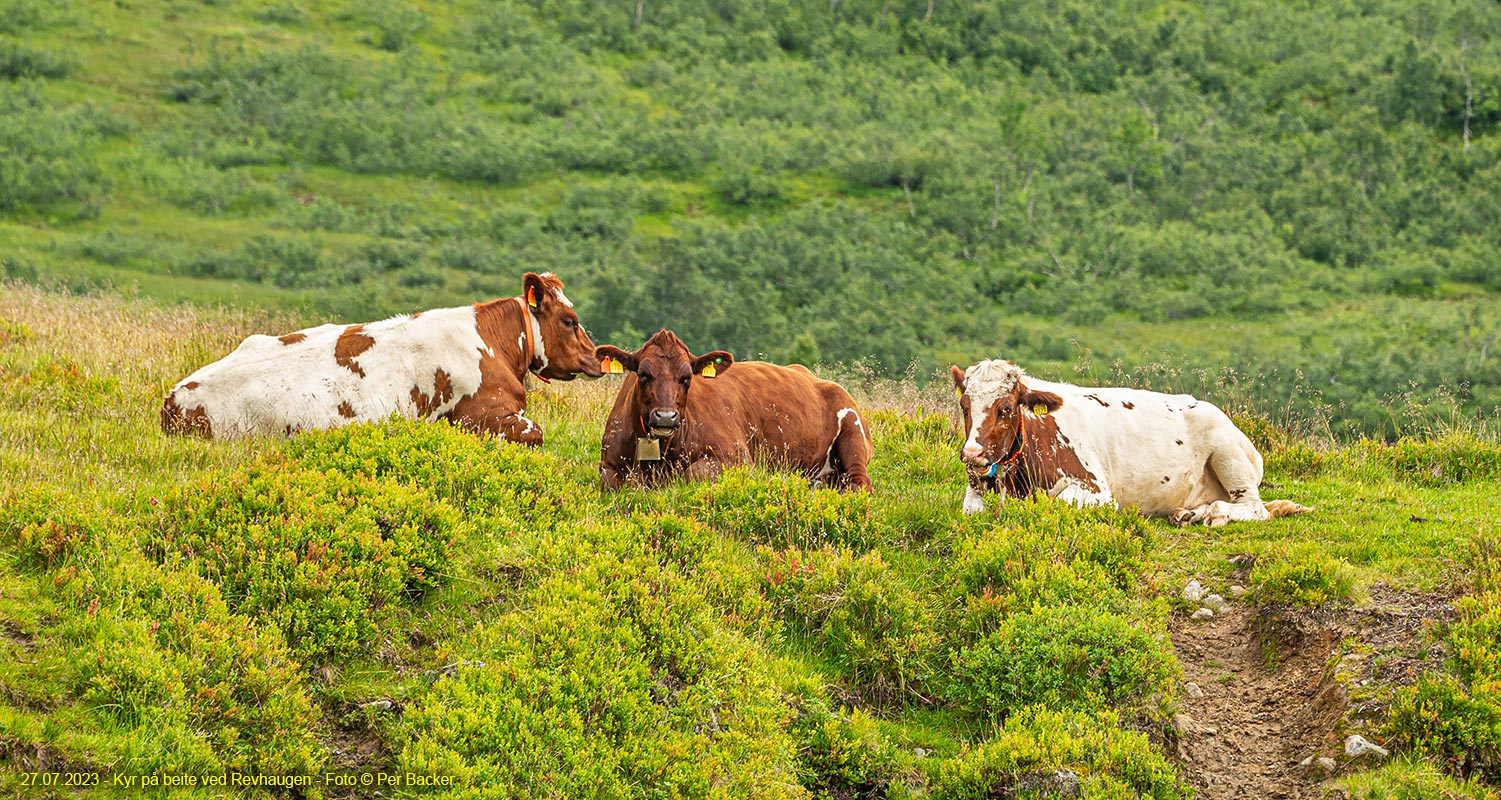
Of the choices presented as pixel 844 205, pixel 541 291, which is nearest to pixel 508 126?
pixel 844 205

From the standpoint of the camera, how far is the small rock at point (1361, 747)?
842 centimetres

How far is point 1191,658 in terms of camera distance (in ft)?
33.1

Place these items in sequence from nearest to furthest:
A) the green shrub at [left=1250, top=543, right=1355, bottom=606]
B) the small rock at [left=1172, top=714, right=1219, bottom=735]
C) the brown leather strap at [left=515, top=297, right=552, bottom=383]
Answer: the small rock at [left=1172, top=714, right=1219, bottom=735] < the green shrub at [left=1250, top=543, right=1355, bottom=606] < the brown leather strap at [left=515, top=297, right=552, bottom=383]

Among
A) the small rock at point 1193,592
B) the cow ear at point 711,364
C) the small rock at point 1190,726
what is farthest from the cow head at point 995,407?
the small rock at point 1190,726

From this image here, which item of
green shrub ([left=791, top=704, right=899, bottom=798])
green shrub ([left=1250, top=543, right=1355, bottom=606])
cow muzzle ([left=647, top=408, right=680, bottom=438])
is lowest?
green shrub ([left=791, top=704, right=899, bottom=798])

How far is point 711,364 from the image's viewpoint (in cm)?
1266

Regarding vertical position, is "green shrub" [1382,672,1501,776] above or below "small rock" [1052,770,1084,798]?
above

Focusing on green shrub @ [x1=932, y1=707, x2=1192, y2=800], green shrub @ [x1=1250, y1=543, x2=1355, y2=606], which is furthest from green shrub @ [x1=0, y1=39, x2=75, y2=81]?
green shrub @ [x1=932, y1=707, x2=1192, y2=800]

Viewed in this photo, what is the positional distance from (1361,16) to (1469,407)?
112696mm

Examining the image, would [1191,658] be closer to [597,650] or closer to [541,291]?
[597,650]

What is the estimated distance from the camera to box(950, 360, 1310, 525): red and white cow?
39.5 ft

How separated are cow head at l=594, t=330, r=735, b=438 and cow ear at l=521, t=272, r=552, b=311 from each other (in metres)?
2.04

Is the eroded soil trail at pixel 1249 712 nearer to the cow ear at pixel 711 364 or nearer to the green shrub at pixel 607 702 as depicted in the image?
the green shrub at pixel 607 702

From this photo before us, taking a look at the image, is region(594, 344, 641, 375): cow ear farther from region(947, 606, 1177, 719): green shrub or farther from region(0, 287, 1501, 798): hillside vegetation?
region(947, 606, 1177, 719): green shrub
